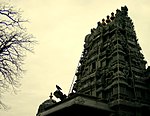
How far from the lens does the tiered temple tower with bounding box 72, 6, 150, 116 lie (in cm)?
2595

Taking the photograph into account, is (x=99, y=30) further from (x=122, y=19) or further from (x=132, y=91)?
(x=132, y=91)

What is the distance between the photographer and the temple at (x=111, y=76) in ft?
81.1

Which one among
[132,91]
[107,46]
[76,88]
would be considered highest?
[107,46]

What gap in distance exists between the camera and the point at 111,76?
28406mm

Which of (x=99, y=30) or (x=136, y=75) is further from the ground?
(x=99, y=30)

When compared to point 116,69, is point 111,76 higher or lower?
lower

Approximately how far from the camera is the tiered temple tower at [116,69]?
26.0 metres

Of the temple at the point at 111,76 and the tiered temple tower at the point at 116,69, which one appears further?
the tiered temple tower at the point at 116,69

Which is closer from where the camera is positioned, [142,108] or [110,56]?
[142,108]

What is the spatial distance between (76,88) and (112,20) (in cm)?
1190

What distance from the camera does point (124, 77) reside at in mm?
27328

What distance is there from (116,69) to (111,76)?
1.05m

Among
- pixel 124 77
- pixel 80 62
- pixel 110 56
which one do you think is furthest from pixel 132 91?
pixel 80 62

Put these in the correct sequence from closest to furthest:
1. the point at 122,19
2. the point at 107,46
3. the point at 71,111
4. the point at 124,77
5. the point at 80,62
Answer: the point at 71,111 < the point at 124,77 < the point at 107,46 < the point at 122,19 < the point at 80,62
